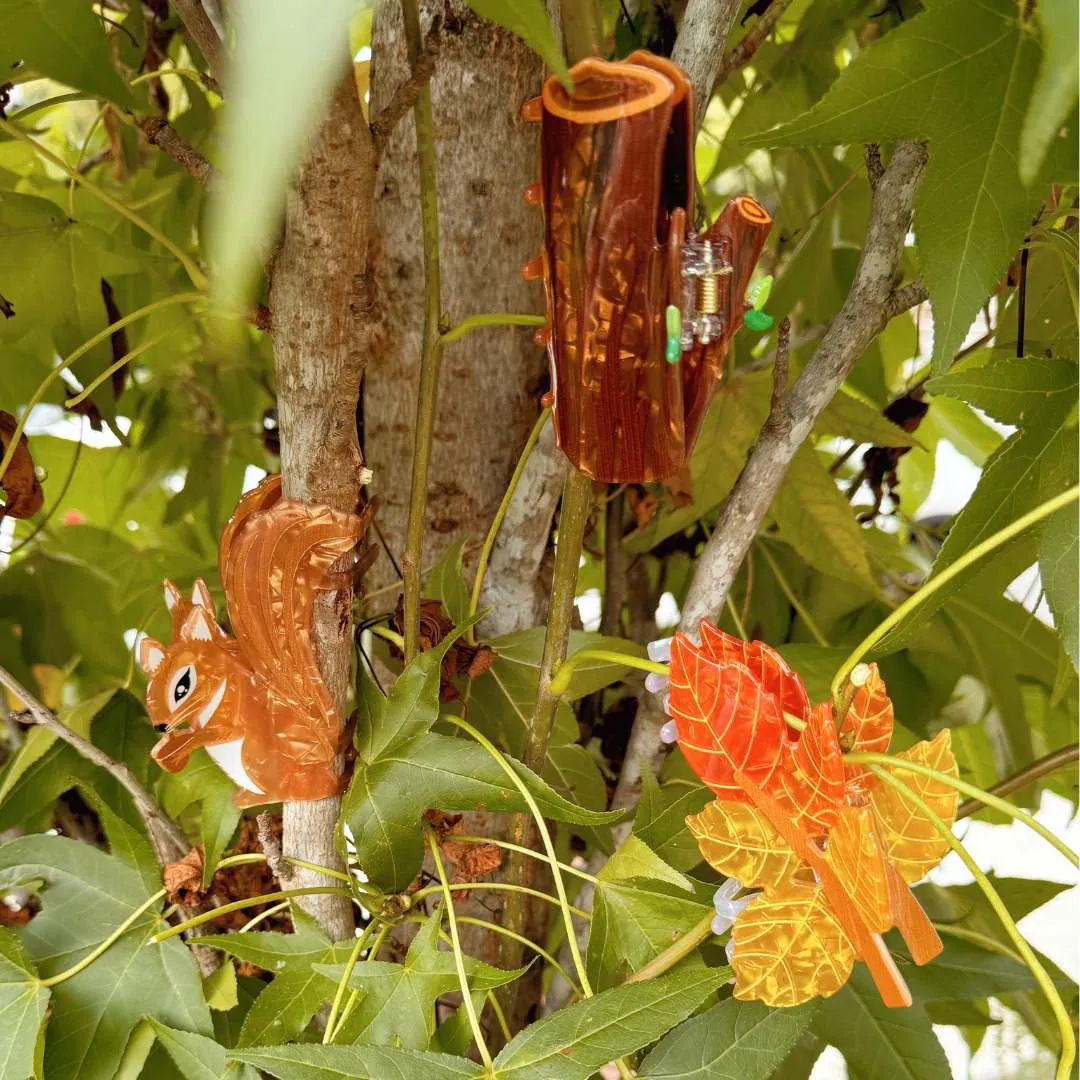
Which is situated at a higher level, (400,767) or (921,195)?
(921,195)

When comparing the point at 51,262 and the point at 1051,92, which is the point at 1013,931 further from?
the point at 51,262

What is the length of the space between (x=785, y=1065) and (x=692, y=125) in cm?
35

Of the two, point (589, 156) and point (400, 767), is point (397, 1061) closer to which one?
point (400, 767)

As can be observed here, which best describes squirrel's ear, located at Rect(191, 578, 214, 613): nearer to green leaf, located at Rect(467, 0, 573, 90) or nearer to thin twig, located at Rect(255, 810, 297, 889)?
thin twig, located at Rect(255, 810, 297, 889)

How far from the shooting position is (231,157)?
121 mm

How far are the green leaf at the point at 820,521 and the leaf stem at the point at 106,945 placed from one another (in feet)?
0.84

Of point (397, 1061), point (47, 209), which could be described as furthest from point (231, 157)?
point (47, 209)

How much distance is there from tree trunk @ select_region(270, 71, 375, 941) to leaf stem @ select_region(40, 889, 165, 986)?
0.10 m

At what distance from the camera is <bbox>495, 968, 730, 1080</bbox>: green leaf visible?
229 mm

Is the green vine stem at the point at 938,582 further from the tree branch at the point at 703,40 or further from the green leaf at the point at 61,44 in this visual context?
the green leaf at the point at 61,44

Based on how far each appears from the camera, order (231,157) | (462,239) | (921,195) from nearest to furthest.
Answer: (231,157) < (921,195) < (462,239)

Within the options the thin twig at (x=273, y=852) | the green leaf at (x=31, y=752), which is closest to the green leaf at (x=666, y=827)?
the thin twig at (x=273, y=852)

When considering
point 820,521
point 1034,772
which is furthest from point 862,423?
point 1034,772

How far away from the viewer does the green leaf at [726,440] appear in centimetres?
39
